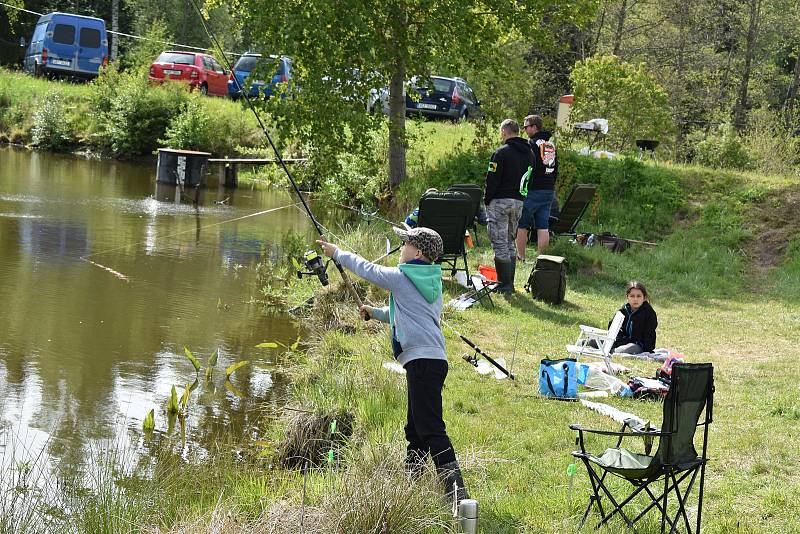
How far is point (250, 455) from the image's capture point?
7.35 meters

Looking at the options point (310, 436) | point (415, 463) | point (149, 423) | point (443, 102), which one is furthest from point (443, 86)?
point (415, 463)

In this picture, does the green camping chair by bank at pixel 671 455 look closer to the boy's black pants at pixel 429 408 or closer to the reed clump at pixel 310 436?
the boy's black pants at pixel 429 408

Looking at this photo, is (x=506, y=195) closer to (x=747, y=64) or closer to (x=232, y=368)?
(x=232, y=368)

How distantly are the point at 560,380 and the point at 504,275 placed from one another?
13.3 ft

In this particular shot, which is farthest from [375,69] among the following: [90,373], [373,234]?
[90,373]

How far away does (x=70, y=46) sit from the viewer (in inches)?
1344

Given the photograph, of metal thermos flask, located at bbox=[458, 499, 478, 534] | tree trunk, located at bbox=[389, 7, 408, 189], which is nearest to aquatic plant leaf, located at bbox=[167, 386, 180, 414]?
metal thermos flask, located at bbox=[458, 499, 478, 534]

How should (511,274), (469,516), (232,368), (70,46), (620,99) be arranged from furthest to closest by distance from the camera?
1. (70,46)
2. (620,99)
3. (511,274)
4. (232,368)
5. (469,516)

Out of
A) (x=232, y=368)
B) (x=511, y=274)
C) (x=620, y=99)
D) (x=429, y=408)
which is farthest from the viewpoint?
(x=620, y=99)

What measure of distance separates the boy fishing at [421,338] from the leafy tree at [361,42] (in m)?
10.9

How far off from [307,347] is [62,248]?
18.8 feet

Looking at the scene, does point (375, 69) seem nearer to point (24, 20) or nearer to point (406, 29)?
point (406, 29)

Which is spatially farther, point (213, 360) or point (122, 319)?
point (122, 319)

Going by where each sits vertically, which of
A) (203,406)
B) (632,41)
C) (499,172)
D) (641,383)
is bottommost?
(203,406)
